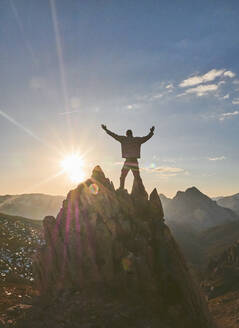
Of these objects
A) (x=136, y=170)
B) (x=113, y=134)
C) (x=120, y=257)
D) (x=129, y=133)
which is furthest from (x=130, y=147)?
(x=120, y=257)

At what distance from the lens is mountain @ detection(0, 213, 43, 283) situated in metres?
42.4

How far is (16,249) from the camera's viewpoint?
56188 millimetres

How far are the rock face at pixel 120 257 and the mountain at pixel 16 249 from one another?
26.1 meters

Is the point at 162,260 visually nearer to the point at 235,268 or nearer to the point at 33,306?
the point at 33,306

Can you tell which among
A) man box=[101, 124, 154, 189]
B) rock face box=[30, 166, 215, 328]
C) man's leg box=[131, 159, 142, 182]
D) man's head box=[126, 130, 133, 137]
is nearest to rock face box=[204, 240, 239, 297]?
rock face box=[30, 166, 215, 328]

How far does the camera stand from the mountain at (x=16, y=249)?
42.4 meters

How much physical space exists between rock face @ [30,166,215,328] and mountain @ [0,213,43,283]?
1027 inches

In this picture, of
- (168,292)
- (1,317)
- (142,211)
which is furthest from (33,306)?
(142,211)

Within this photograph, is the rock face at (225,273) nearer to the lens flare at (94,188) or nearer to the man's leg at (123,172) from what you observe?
the man's leg at (123,172)

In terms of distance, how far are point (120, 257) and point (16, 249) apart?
159ft

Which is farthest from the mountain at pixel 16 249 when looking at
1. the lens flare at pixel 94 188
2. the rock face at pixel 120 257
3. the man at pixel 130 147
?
the man at pixel 130 147

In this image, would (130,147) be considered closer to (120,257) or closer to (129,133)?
(129,133)

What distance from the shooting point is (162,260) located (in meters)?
17.3

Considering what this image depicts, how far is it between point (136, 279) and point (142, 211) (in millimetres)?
5982
